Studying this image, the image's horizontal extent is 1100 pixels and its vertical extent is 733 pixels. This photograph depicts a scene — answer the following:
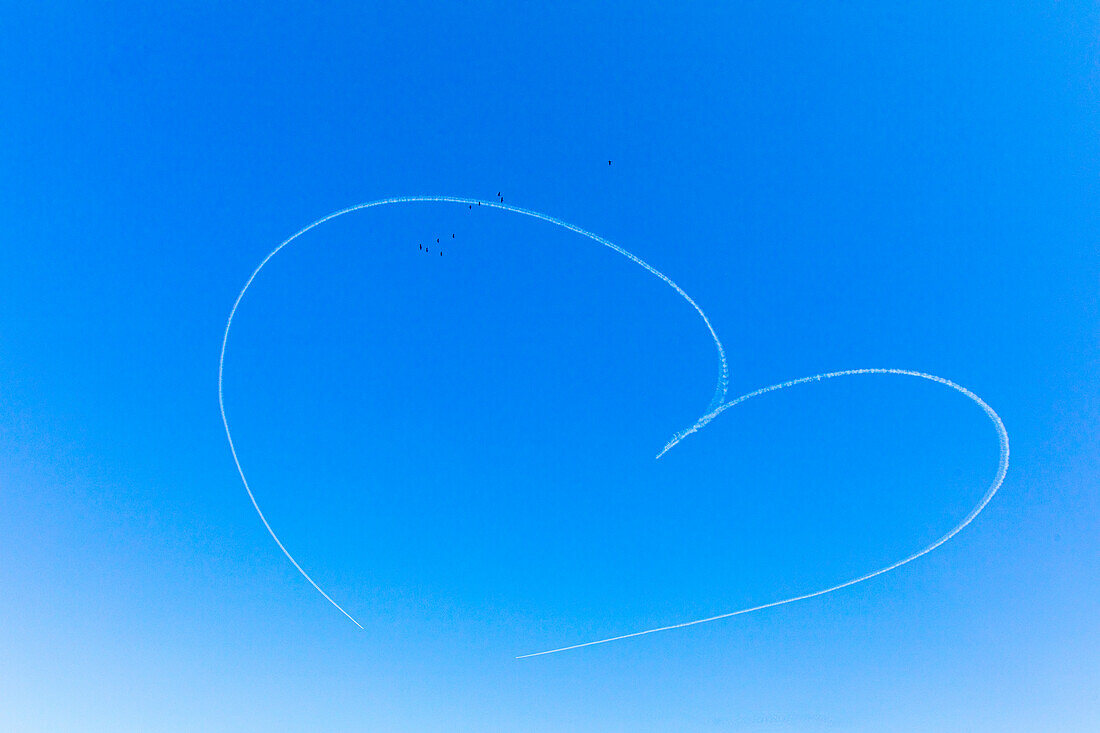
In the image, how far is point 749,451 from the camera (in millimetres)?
6316

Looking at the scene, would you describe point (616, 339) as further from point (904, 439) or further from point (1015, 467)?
point (1015, 467)

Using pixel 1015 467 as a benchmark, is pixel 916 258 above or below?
above

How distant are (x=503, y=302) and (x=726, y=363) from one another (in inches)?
82.9

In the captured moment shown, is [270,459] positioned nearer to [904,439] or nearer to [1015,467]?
[904,439]

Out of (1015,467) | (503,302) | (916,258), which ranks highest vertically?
(916,258)

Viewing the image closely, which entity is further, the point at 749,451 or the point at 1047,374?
the point at 749,451

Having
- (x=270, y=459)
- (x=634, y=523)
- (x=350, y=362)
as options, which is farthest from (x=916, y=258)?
(x=270, y=459)

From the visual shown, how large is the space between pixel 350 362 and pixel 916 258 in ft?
17.0

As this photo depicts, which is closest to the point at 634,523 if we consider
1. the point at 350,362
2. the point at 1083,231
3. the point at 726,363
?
the point at 726,363

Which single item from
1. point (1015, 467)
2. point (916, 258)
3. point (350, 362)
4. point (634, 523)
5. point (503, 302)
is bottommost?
point (634, 523)

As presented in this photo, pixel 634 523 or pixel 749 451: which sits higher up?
pixel 749 451

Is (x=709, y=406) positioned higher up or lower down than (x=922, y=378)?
lower down

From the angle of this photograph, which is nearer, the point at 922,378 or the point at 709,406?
the point at 922,378

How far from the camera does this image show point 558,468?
254 inches
